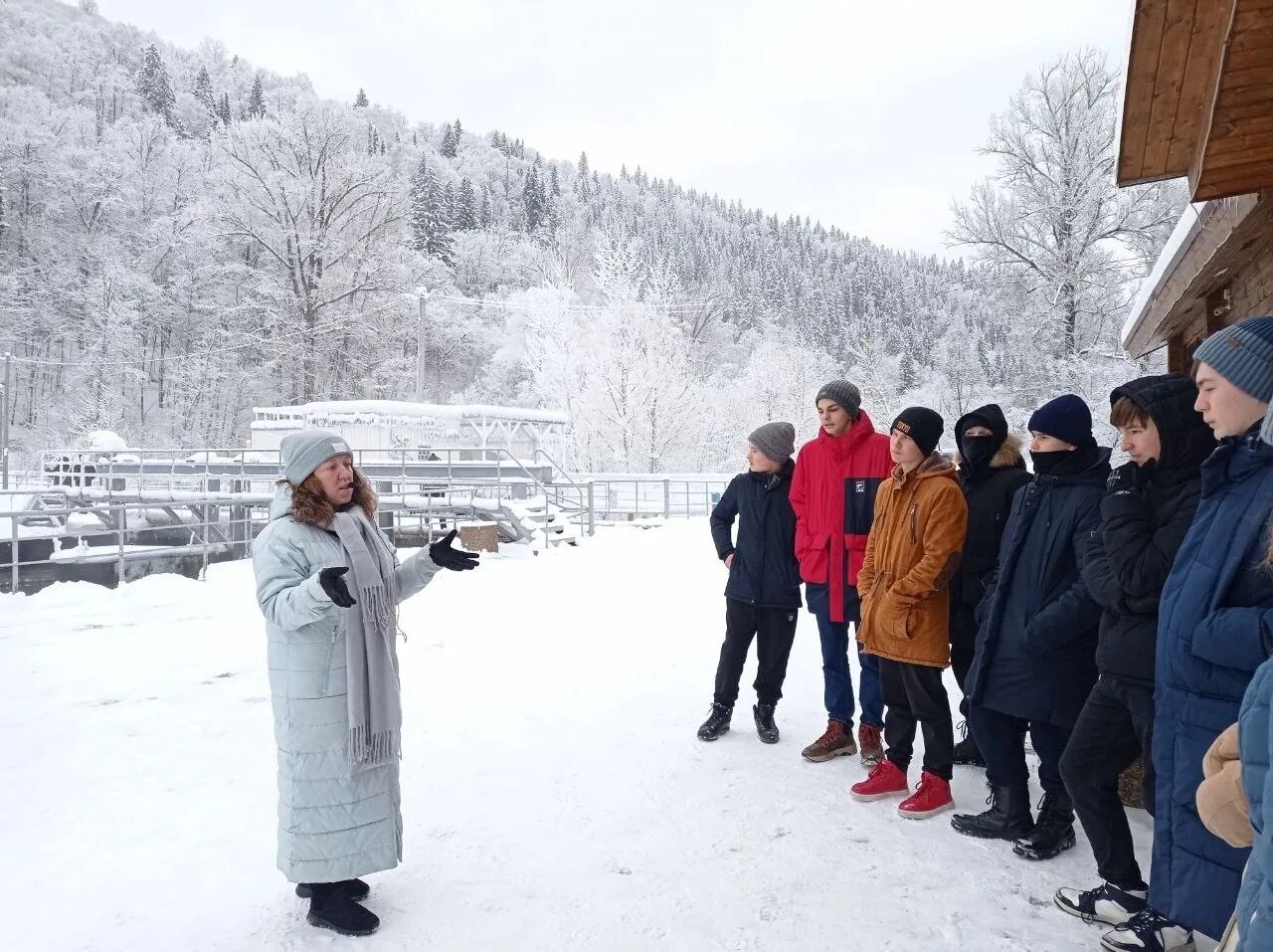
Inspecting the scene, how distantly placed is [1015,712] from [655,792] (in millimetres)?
1594

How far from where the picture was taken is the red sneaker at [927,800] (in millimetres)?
3305

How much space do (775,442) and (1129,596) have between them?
84.9 inches

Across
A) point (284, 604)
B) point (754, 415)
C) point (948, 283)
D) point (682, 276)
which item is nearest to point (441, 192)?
point (682, 276)

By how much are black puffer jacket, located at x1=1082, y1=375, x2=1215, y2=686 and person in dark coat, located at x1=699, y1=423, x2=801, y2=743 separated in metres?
1.93

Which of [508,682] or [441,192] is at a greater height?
[441,192]

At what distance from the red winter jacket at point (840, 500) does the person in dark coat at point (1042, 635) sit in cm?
89

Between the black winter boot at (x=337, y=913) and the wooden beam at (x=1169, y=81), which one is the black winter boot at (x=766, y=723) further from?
the wooden beam at (x=1169, y=81)

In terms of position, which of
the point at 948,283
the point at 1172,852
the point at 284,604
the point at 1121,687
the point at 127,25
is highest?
the point at 127,25

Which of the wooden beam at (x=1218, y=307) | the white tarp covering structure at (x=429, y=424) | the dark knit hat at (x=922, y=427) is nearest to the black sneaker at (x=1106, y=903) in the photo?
the dark knit hat at (x=922, y=427)

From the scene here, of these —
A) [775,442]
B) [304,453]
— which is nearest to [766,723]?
[775,442]

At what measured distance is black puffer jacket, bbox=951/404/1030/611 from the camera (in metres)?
3.53

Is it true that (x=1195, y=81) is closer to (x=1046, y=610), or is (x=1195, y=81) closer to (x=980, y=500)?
(x=980, y=500)

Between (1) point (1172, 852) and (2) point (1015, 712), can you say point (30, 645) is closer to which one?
(2) point (1015, 712)

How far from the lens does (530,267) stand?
4528 centimetres
